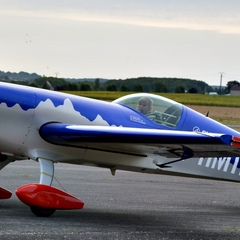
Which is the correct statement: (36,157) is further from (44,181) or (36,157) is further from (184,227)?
(184,227)

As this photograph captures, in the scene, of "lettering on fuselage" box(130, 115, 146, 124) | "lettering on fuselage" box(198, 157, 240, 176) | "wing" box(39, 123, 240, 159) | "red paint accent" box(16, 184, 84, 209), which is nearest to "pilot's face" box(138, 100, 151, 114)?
"lettering on fuselage" box(130, 115, 146, 124)

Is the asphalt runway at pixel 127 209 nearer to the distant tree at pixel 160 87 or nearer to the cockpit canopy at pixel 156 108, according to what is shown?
the cockpit canopy at pixel 156 108

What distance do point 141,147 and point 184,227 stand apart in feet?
4.46

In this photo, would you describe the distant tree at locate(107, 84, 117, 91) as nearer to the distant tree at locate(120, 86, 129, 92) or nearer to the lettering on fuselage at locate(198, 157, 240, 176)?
the distant tree at locate(120, 86, 129, 92)

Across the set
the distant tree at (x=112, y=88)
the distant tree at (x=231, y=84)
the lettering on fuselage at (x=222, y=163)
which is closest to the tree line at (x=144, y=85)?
the distant tree at (x=112, y=88)

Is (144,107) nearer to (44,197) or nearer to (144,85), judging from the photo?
(44,197)

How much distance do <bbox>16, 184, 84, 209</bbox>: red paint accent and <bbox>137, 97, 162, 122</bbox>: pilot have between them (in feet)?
6.55

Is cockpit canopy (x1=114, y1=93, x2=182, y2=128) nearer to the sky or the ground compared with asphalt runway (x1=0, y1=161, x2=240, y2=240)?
nearer to the sky

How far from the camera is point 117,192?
13.1 meters

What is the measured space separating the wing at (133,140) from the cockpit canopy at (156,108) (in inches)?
28.0

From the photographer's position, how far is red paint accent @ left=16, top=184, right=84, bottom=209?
9781 millimetres

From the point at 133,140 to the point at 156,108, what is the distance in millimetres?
1518

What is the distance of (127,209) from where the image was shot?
37.3 ft

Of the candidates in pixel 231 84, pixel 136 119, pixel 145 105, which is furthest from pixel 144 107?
pixel 231 84
